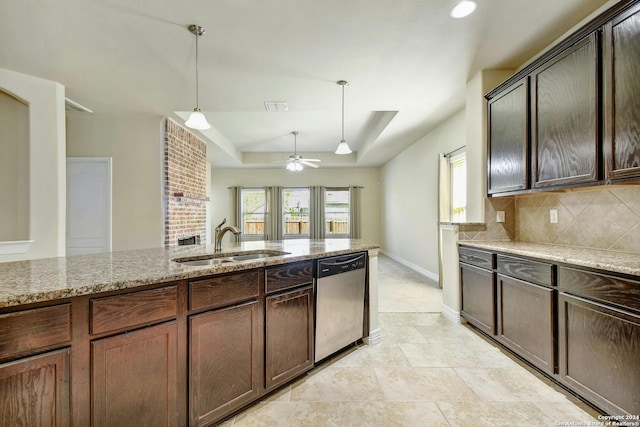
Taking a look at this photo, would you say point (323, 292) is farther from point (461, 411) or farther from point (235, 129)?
point (235, 129)

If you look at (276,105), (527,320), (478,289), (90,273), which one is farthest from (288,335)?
(276,105)

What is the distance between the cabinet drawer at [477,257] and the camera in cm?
250

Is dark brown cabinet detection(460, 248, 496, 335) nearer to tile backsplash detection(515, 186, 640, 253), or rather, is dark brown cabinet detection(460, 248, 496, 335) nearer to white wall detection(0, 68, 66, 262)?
tile backsplash detection(515, 186, 640, 253)

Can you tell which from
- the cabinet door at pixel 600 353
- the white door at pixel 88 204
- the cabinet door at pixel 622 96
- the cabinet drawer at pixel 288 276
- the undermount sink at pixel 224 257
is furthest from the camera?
the white door at pixel 88 204

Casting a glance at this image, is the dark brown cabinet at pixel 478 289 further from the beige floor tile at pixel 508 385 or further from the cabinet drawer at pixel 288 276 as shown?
the cabinet drawer at pixel 288 276

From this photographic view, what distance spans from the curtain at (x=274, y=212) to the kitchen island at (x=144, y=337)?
20.9 ft

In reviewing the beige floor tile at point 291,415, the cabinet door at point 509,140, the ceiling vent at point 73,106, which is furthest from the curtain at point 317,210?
the beige floor tile at point 291,415

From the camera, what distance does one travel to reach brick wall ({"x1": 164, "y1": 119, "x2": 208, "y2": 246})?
4264 millimetres

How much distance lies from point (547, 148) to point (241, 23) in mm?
2552

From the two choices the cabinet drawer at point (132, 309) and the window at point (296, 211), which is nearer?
the cabinet drawer at point (132, 309)

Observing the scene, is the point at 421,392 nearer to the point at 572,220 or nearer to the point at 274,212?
the point at 572,220

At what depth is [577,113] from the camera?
1.95 metres

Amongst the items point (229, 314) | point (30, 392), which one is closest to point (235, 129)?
point (229, 314)

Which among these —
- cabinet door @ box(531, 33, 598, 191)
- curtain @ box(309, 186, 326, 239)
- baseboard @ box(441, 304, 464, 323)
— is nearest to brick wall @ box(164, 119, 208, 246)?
curtain @ box(309, 186, 326, 239)
